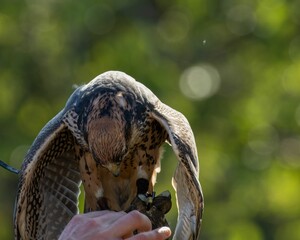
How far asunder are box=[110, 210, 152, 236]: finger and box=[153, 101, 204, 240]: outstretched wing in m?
0.59

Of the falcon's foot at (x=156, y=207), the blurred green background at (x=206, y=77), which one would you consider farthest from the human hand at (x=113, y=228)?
the blurred green background at (x=206, y=77)

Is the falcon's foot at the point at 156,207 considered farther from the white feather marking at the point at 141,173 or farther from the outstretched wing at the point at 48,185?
the outstretched wing at the point at 48,185

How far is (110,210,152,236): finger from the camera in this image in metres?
5.83

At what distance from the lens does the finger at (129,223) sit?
583 centimetres

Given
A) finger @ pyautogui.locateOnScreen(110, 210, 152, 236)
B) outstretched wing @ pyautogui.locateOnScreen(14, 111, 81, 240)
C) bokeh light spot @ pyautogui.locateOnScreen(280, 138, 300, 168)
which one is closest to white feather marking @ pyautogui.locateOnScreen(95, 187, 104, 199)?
outstretched wing @ pyautogui.locateOnScreen(14, 111, 81, 240)

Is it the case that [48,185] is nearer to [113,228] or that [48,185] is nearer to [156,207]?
[156,207]

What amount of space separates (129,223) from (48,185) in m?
1.75

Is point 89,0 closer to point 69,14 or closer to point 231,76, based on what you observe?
point 69,14

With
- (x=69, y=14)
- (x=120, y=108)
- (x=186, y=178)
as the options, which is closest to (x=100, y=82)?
(x=120, y=108)

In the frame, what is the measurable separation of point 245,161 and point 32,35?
3.20m

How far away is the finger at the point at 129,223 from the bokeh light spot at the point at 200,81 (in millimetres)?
9581

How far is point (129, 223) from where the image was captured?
19.2 feet

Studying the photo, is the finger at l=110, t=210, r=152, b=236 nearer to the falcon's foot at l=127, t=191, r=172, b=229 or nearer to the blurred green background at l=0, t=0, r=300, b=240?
the falcon's foot at l=127, t=191, r=172, b=229

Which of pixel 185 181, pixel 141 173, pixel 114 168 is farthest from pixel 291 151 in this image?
pixel 185 181
